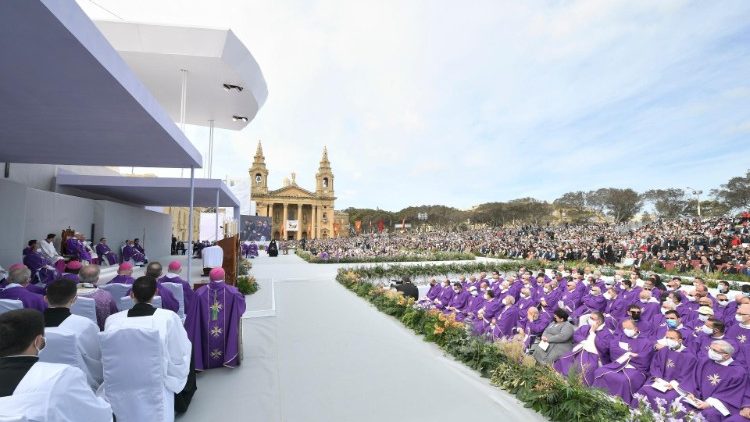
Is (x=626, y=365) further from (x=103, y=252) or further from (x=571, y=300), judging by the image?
(x=103, y=252)

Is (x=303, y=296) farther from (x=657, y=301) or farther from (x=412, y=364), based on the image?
(x=657, y=301)

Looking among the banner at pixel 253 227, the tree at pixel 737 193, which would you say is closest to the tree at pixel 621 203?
the tree at pixel 737 193

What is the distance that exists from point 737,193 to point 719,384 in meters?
79.4

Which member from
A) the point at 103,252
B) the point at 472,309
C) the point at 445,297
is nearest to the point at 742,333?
the point at 472,309

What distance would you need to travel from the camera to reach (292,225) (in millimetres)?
88688

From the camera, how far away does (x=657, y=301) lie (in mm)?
9102

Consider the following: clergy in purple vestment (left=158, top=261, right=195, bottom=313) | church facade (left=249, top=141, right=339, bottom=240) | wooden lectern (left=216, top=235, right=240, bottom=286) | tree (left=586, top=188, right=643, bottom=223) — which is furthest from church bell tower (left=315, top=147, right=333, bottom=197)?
clergy in purple vestment (left=158, top=261, right=195, bottom=313)

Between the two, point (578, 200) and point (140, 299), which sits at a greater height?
point (578, 200)

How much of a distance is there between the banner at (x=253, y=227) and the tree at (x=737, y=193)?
240ft

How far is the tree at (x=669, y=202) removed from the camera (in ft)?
254

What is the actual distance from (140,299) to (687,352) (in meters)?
6.55

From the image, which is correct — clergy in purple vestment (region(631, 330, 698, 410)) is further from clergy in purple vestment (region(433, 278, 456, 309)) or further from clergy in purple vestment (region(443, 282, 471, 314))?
clergy in purple vestment (region(433, 278, 456, 309))

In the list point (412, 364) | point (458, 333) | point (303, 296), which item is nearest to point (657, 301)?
point (458, 333)

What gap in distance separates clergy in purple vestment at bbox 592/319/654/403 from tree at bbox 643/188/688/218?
295ft
